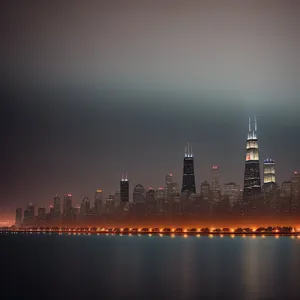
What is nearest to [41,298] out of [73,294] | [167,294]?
[73,294]

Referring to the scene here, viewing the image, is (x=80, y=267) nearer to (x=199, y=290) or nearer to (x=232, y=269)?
(x=232, y=269)

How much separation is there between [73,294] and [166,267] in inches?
1591

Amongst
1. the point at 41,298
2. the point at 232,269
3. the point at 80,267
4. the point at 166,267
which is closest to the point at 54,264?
the point at 80,267

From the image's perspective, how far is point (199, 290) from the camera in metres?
84.6

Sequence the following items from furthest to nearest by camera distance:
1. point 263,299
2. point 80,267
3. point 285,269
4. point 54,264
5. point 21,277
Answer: point 54,264 < point 80,267 < point 285,269 < point 21,277 < point 263,299

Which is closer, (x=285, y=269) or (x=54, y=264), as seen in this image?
(x=285, y=269)

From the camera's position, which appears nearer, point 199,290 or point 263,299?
point 263,299

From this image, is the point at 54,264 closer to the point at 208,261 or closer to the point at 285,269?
the point at 208,261

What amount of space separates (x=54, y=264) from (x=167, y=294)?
171 feet

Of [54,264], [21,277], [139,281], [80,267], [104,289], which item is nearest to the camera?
[104,289]

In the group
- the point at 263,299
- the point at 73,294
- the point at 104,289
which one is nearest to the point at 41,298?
the point at 73,294

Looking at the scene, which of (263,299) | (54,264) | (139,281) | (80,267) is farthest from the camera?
(54,264)

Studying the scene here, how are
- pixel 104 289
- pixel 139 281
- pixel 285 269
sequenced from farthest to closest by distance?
pixel 285 269, pixel 139 281, pixel 104 289

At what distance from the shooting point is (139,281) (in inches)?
3693
